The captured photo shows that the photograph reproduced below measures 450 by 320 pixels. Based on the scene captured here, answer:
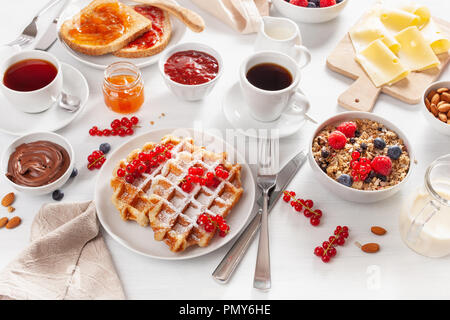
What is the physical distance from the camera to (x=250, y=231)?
6.12 feet

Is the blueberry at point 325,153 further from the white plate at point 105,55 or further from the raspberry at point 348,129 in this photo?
the white plate at point 105,55

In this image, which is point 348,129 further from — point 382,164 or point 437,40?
point 437,40

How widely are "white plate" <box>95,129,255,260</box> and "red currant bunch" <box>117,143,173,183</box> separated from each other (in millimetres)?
120

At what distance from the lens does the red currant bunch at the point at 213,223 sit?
1.77m

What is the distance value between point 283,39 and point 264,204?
3.21 ft

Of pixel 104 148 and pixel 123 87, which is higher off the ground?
pixel 123 87

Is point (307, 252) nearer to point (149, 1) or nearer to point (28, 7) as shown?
point (149, 1)

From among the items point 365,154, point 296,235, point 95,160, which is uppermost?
point 365,154

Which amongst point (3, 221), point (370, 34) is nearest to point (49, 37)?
point (3, 221)

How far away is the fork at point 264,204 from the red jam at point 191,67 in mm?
439

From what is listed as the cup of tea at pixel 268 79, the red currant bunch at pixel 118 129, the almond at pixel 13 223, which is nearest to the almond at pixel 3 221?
the almond at pixel 13 223

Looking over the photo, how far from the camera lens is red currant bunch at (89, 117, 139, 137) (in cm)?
218

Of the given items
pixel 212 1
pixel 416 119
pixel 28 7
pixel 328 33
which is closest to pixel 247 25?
pixel 212 1

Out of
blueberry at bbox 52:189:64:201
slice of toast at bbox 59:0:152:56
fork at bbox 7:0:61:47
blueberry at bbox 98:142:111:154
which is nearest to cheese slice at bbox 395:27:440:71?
slice of toast at bbox 59:0:152:56
